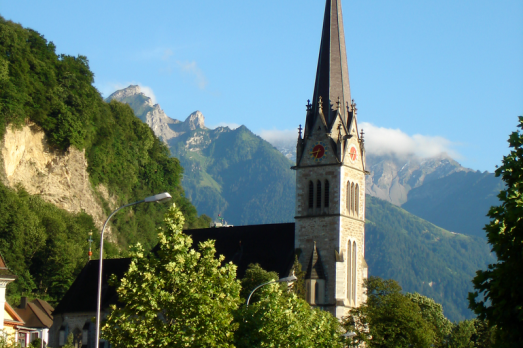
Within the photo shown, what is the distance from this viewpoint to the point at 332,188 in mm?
64812

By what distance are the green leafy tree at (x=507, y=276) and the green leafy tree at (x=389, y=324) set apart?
3527cm

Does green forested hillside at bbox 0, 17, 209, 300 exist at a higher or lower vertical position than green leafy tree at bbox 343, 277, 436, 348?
higher

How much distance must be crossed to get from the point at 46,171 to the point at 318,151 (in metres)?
40.4

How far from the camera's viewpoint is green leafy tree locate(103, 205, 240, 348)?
3078cm

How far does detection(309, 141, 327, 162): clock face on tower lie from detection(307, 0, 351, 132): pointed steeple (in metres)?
1.61

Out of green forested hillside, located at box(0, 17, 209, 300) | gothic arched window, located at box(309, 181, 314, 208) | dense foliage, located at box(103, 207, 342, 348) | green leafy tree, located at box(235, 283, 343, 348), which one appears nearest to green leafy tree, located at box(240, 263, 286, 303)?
gothic arched window, located at box(309, 181, 314, 208)

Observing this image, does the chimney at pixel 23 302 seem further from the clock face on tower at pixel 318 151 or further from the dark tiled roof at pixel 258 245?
the clock face on tower at pixel 318 151

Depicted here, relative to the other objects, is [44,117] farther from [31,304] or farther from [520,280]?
[520,280]

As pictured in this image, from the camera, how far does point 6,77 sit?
8925 centimetres

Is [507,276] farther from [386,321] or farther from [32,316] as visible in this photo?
[32,316]

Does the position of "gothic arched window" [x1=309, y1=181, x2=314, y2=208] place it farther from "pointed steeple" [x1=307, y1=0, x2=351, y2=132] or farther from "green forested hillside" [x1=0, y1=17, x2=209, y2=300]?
"green forested hillside" [x1=0, y1=17, x2=209, y2=300]

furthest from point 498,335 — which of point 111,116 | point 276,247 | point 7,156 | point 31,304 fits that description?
point 111,116

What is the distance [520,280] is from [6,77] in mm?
77995

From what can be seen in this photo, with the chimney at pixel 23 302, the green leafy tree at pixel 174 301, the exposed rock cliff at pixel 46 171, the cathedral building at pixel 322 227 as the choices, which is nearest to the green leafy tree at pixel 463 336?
the cathedral building at pixel 322 227
